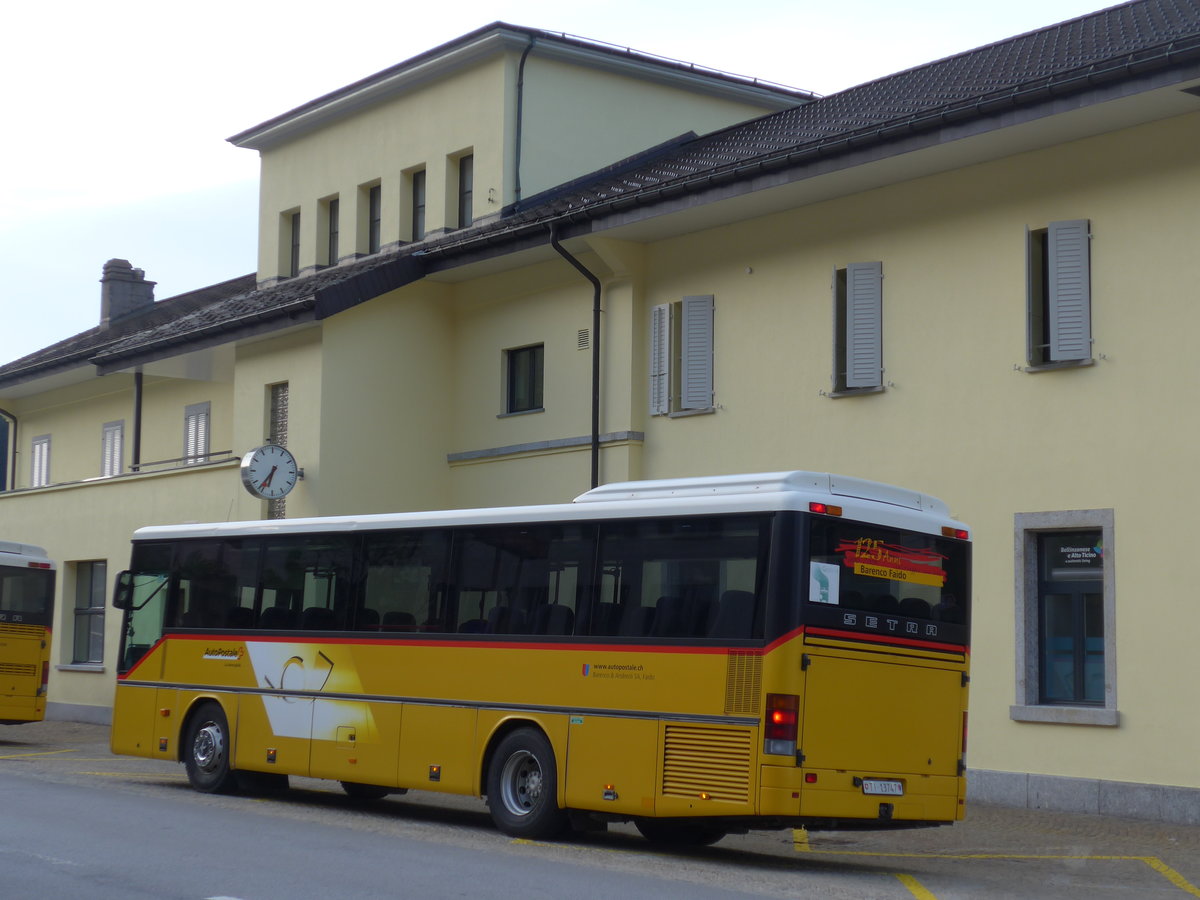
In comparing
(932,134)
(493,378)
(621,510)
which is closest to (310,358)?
(493,378)

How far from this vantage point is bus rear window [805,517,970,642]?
1234 centimetres

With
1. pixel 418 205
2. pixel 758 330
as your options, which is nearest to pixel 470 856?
pixel 758 330

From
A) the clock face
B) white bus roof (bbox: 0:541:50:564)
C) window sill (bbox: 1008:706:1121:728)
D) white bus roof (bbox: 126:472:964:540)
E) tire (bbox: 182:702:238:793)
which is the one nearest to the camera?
white bus roof (bbox: 126:472:964:540)

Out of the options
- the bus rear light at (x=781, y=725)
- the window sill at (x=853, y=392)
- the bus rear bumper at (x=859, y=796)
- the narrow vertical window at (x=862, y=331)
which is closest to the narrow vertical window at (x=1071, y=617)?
the window sill at (x=853, y=392)

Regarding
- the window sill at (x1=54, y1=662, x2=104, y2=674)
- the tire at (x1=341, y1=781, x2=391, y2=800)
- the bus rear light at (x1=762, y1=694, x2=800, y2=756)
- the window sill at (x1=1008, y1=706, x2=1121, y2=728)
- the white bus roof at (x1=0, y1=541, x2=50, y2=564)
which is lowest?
the tire at (x1=341, y1=781, x2=391, y2=800)

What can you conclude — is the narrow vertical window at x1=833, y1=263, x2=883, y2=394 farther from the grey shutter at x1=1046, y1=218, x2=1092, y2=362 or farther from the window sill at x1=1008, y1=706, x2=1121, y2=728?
the window sill at x1=1008, y1=706, x2=1121, y2=728

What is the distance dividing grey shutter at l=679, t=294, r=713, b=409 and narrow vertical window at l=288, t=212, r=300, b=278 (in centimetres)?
1215

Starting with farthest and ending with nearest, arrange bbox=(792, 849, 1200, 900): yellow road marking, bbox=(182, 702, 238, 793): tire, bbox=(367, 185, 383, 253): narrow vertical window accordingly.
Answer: bbox=(367, 185, 383, 253): narrow vertical window < bbox=(182, 702, 238, 793): tire < bbox=(792, 849, 1200, 900): yellow road marking

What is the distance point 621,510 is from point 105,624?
19.8m

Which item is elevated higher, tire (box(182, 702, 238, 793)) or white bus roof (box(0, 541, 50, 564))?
white bus roof (box(0, 541, 50, 564))

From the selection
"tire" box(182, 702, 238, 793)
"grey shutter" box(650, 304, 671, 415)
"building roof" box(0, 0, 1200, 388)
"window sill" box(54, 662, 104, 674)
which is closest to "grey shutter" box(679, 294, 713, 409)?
"grey shutter" box(650, 304, 671, 415)

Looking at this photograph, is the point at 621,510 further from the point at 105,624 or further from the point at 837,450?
the point at 105,624

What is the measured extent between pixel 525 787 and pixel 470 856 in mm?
1981

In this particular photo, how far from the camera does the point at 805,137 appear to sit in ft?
72.3
